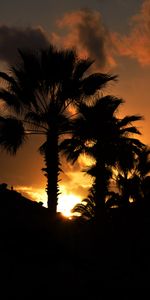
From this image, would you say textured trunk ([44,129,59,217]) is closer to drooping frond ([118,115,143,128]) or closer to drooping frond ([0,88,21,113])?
drooping frond ([0,88,21,113])

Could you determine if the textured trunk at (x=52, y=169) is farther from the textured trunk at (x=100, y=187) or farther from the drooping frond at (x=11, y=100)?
the textured trunk at (x=100, y=187)

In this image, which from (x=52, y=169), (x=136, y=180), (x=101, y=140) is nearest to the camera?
(x=52, y=169)

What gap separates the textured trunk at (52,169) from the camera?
67.8 ft

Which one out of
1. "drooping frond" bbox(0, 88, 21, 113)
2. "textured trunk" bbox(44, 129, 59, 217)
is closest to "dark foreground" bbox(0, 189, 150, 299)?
"textured trunk" bbox(44, 129, 59, 217)

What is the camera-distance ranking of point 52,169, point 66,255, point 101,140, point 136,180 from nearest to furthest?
point 66,255
point 52,169
point 101,140
point 136,180

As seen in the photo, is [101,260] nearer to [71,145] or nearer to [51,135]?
[51,135]

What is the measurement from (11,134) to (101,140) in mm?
5306

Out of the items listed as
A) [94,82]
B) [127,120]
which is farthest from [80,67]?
[127,120]

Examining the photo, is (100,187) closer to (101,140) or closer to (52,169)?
(101,140)

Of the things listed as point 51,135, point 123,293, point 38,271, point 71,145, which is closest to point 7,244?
point 38,271

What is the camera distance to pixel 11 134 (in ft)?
69.4

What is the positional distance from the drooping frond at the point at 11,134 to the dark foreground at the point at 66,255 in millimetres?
3158

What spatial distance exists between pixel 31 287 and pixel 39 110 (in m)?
10.3

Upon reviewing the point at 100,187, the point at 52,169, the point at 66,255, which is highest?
the point at 100,187
